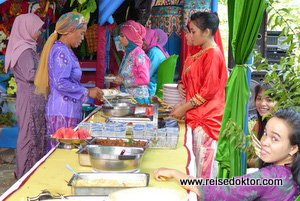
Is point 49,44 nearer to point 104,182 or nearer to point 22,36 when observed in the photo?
point 22,36

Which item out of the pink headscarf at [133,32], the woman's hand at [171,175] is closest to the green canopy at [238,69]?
the woman's hand at [171,175]

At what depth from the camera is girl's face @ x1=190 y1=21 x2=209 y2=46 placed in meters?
3.16

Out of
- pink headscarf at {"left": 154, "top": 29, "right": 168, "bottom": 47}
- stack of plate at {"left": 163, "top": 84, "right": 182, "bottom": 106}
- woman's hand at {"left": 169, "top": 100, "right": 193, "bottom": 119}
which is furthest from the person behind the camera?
pink headscarf at {"left": 154, "top": 29, "right": 168, "bottom": 47}

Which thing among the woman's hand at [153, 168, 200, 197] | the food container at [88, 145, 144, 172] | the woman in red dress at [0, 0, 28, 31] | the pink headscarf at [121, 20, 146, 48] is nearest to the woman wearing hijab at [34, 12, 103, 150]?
the pink headscarf at [121, 20, 146, 48]

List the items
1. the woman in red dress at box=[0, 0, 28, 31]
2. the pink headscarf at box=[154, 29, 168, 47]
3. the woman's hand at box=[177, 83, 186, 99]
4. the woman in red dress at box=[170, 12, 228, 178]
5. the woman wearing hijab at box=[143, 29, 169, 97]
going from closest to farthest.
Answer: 1. the woman in red dress at box=[170, 12, 228, 178]
2. the woman's hand at box=[177, 83, 186, 99]
3. the woman wearing hijab at box=[143, 29, 169, 97]
4. the woman in red dress at box=[0, 0, 28, 31]
5. the pink headscarf at box=[154, 29, 168, 47]

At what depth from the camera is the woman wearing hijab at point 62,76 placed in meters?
3.27

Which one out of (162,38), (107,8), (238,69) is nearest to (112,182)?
(238,69)

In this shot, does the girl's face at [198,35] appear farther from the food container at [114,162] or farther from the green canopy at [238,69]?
the food container at [114,162]

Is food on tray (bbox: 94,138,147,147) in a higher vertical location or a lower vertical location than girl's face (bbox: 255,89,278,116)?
lower

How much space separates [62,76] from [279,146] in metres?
1.98

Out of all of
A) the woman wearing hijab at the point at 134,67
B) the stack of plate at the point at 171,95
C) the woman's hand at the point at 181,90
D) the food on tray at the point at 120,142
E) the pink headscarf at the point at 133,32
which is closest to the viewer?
the food on tray at the point at 120,142

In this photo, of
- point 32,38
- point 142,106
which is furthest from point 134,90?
point 32,38

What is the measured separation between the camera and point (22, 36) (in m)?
4.09

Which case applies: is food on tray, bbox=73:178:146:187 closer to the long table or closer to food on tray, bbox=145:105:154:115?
the long table
